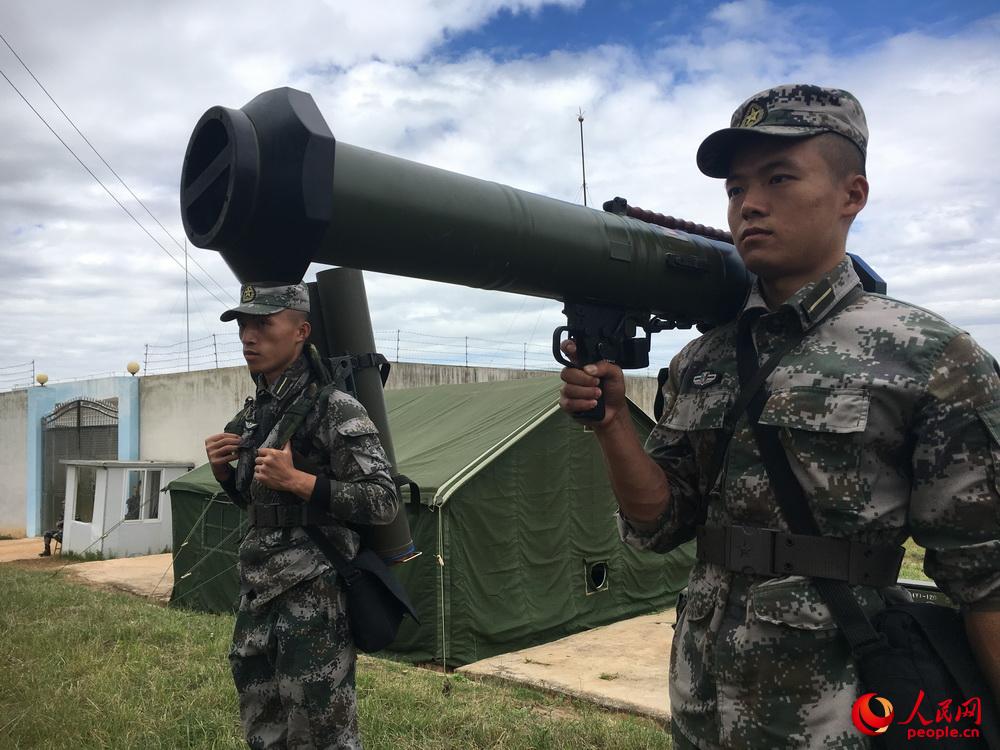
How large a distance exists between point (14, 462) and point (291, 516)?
18556 mm

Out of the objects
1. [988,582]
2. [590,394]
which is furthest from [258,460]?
[988,582]

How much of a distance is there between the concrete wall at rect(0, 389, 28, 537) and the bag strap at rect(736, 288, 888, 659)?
19.5m

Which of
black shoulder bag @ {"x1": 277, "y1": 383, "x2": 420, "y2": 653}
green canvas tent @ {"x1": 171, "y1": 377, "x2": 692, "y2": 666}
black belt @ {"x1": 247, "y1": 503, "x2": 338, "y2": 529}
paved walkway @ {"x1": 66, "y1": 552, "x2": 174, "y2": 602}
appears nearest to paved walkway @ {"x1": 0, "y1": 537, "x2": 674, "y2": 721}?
green canvas tent @ {"x1": 171, "y1": 377, "x2": 692, "y2": 666}

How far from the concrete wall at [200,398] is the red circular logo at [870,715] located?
12.8 m

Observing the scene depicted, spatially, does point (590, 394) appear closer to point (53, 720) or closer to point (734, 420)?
point (734, 420)

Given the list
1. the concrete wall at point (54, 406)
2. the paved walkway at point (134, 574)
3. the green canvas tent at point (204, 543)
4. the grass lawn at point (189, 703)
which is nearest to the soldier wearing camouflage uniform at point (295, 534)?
the grass lawn at point (189, 703)

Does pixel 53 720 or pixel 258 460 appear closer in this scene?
pixel 258 460

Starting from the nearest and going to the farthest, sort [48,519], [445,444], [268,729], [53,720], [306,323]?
[268,729] → [306,323] → [53,720] → [445,444] → [48,519]

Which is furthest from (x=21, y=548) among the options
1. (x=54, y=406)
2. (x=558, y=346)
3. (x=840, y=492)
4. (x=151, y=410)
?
(x=840, y=492)

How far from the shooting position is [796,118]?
1.43m

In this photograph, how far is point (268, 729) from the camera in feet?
8.16

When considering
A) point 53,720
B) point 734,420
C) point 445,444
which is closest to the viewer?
point 734,420

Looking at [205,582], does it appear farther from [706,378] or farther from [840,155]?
[840,155]

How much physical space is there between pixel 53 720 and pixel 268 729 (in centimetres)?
177
